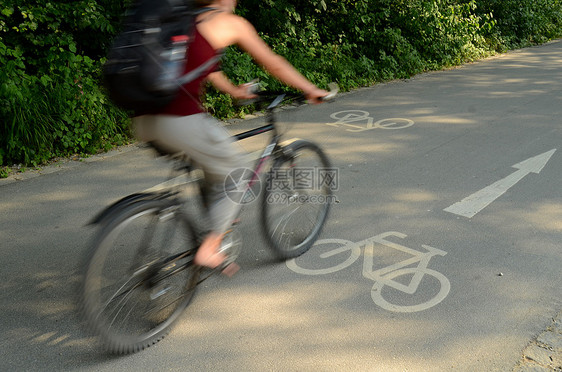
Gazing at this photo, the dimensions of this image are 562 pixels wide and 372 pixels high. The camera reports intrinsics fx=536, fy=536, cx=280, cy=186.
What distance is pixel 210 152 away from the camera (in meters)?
2.87

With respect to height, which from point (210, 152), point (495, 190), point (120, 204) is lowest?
point (495, 190)

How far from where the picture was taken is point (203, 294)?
11.6 feet

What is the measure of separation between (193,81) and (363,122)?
17.1 ft

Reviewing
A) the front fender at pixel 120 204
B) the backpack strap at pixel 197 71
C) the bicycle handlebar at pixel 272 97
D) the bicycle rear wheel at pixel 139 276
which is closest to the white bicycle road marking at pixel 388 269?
the bicycle rear wheel at pixel 139 276

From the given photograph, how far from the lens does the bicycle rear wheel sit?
2.64 metres

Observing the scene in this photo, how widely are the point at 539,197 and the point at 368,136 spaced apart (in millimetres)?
2451

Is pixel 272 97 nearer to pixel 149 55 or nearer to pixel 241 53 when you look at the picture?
pixel 149 55

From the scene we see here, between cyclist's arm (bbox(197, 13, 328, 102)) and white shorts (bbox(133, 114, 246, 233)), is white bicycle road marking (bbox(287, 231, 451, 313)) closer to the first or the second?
white shorts (bbox(133, 114, 246, 233))

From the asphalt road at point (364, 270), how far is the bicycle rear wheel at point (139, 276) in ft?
0.44

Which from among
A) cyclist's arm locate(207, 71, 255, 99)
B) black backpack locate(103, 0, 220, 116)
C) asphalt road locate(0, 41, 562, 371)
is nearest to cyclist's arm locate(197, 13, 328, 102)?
black backpack locate(103, 0, 220, 116)

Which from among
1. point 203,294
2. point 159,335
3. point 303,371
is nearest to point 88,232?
point 203,294

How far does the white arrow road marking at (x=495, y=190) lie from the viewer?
476 cm

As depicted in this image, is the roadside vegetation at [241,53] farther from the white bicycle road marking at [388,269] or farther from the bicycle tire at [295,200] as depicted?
the white bicycle road marking at [388,269]

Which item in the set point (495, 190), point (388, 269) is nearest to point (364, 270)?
point (388, 269)
